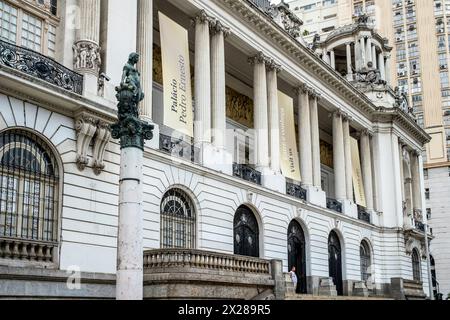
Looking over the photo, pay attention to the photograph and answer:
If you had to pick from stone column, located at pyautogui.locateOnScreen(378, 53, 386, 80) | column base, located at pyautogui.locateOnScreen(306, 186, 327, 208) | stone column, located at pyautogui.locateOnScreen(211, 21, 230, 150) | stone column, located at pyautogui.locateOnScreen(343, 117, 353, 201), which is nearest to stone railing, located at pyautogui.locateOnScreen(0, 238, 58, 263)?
stone column, located at pyautogui.locateOnScreen(211, 21, 230, 150)

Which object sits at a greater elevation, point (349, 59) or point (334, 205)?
point (349, 59)

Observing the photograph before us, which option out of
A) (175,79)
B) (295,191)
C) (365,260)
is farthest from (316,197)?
(175,79)

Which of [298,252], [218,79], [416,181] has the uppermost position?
[218,79]

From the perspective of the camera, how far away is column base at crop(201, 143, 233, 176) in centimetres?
2780

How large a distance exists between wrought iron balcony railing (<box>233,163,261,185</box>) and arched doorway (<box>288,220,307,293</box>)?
4110 millimetres

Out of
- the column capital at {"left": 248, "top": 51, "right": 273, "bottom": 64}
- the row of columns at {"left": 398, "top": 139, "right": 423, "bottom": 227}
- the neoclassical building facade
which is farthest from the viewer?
the row of columns at {"left": 398, "top": 139, "right": 423, "bottom": 227}

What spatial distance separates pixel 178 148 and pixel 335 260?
56.3 feet

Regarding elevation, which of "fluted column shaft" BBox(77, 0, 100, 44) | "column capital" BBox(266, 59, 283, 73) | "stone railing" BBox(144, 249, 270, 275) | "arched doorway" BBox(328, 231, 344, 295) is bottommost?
"stone railing" BBox(144, 249, 270, 275)

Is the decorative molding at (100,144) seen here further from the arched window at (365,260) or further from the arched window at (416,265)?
the arched window at (416,265)

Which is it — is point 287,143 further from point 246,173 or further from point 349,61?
point 349,61

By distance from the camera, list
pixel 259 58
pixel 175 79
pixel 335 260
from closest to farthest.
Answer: pixel 175 79 < pixel 259 58 < pixel 335 260

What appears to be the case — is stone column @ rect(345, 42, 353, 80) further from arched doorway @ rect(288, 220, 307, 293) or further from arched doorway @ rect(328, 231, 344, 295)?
arched doorway @ rect(288, 220, 307, 293)

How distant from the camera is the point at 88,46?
20969mm
